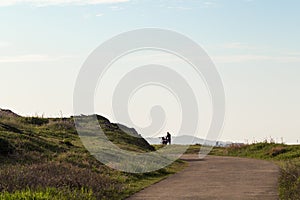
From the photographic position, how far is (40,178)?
57.6 feet

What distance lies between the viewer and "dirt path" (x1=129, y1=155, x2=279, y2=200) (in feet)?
58.5

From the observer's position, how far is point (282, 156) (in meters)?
37.0

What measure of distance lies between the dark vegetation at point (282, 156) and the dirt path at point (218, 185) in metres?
0.44

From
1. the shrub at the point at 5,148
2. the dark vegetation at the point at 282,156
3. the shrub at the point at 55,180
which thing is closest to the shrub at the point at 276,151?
the dark vegetation at the point at 282,156

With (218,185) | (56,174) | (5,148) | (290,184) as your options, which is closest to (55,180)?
(56,174)

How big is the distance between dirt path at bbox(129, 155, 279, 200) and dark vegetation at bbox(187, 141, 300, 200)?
44 cm

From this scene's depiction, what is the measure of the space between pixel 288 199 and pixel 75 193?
241 inches

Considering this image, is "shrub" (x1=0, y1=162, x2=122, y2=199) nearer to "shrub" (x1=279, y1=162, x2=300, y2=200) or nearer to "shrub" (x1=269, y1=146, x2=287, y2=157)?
"shrub" (x1=279, y1=162, x2=300, y2=200)

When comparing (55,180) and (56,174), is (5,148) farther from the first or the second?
(55,180)

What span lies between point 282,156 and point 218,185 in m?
17.4

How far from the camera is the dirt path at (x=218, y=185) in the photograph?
17.8 metres

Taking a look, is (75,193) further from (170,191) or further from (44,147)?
(44,147)

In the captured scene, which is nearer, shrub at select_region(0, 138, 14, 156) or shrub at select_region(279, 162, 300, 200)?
shrub at select_region(279, 162, 300, 200)

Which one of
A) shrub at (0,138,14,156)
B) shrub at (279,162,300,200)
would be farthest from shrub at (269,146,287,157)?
shrub at (0,138,14,156)
